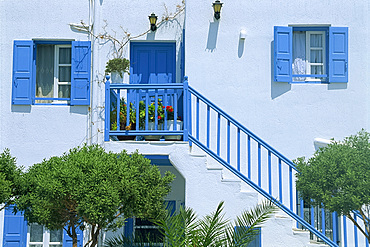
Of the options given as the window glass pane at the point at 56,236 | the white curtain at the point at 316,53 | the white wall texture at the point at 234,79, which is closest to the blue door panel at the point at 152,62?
the white wall texture at the point at 234,79

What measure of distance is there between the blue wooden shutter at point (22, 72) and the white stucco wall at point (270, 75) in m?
3.25

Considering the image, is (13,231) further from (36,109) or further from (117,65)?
(117,65)

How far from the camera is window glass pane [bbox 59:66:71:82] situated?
12297 mm

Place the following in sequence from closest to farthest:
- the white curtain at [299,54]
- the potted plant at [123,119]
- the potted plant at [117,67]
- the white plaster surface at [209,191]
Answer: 1. the white plaster surface at [209,191]
2. the potted plant at [123,119]
3. the potted plant at [117,67]
4. the white curtain at [299,54]

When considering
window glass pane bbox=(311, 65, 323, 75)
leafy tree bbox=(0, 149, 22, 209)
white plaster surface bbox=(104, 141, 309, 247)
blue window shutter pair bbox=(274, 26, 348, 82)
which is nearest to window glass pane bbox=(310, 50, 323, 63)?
window glass pane bbox=(311, 65, 323, 75)

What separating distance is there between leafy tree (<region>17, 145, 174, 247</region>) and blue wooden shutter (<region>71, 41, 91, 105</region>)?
349cm

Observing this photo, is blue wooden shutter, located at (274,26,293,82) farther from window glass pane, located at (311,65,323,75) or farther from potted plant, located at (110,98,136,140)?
potted plant, located at (110,98,136,140)

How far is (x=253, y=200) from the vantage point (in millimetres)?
9758

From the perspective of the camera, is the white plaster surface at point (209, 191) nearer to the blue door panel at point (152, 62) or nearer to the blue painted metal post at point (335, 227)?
the blue painted metal post at point (335, 227)

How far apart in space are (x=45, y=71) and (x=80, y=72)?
912 mm

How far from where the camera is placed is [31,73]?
11.9 m

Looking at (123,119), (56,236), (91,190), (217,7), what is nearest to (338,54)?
(217,7)

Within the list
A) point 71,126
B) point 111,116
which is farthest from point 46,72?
point 111,116

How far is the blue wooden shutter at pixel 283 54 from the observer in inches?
456
